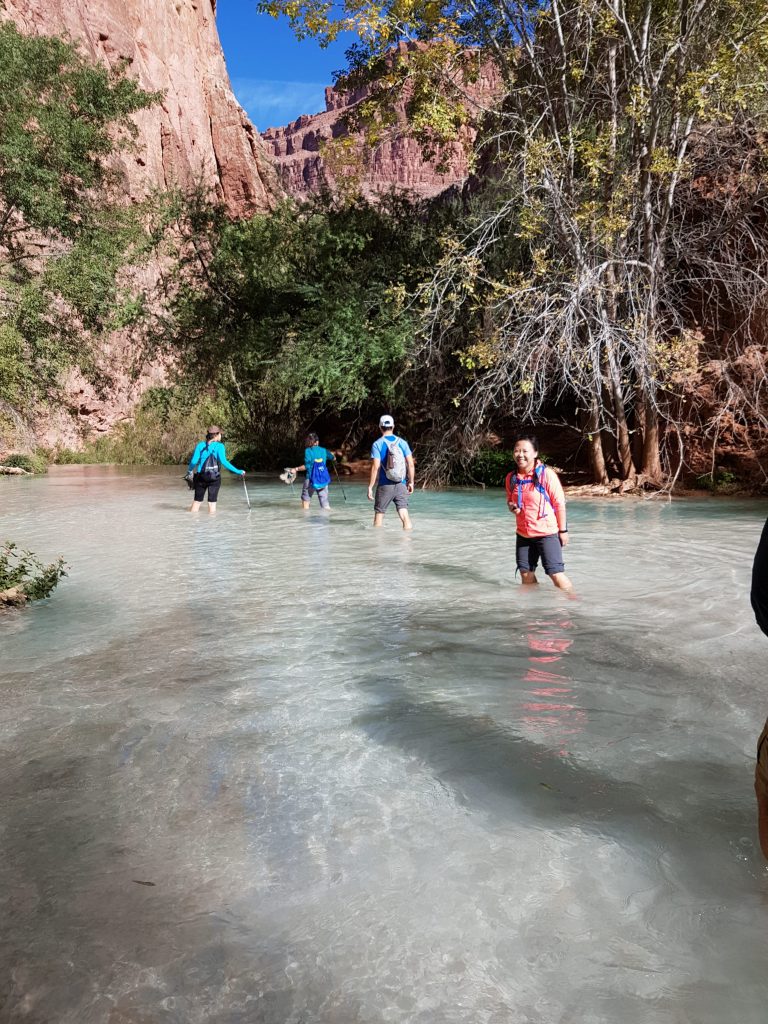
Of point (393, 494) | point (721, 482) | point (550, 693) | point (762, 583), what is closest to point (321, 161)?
point (721, 482)

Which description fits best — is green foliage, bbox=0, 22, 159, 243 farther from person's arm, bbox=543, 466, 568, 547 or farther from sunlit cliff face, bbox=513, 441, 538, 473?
person's arm, bbox=543, 466, 568, 547

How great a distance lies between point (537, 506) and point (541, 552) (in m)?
0.55

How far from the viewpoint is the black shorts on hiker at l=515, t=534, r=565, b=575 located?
342 inches

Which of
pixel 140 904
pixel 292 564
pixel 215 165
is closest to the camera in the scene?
pixel 140 904

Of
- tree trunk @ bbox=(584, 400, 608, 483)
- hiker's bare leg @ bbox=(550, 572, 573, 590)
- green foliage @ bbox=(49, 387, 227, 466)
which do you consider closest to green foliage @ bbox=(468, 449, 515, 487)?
tree trunk @ bbox=(584, 400, 608, 483)

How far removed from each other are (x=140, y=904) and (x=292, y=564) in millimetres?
8121

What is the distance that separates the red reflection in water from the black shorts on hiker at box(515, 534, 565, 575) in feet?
4.23

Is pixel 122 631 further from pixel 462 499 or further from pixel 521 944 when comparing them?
pixel 462 499

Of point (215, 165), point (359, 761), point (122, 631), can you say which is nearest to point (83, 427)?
point (215, 165)

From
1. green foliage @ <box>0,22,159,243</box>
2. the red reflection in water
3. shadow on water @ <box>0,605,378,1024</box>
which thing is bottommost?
shadow on water @ <box>0,605,378,1024</box>

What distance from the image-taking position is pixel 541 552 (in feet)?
28.9

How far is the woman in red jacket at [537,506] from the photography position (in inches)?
333

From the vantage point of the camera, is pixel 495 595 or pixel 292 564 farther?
pixel 292 564

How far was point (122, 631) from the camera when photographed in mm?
7516
